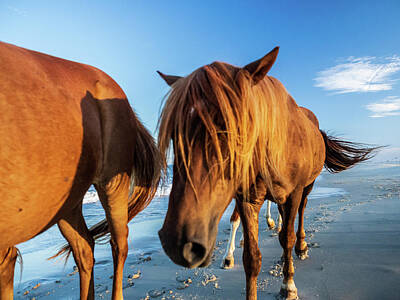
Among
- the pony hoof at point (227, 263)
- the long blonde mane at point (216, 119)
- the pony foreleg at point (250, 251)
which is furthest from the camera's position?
the pony hoof at point (227, 263)

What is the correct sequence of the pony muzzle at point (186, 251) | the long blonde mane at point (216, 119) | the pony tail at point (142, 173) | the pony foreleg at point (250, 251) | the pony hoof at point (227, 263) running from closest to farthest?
the pony muzzle at point (186, 251) < the long blonde mane at point (216, 119) < the pony foreleg at point (250, 251) < the pony tail at point (142, 173) < the pony hoof at point (227, 263)

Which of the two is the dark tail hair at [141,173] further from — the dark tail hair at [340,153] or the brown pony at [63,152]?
the dark tail hair at [340,153]

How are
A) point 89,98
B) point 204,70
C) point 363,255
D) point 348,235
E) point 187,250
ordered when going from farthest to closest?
point 348,235
point 363,255
point 89,98
point 204,70
point 187,250

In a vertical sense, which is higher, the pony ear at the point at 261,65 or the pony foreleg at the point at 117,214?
the pony ear at the point at 261,65

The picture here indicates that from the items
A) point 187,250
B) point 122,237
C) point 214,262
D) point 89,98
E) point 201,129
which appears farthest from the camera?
point 214,262

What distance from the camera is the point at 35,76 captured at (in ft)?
3.96

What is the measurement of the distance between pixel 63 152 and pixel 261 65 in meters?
1.22

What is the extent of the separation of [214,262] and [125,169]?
201cm

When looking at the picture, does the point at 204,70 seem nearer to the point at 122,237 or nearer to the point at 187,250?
the point at 187,250

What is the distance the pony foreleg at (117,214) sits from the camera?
1.80m

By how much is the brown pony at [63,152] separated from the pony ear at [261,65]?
1.12 meters

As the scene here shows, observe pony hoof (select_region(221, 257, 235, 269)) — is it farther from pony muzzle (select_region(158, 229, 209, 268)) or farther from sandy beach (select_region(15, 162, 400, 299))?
pony muzzle (select_region(158, 229, 209, 268))

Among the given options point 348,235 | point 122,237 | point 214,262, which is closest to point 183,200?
point 122,237

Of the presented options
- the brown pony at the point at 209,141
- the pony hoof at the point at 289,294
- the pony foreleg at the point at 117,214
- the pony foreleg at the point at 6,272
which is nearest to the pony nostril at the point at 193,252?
the brown pony at the point at 209,141
